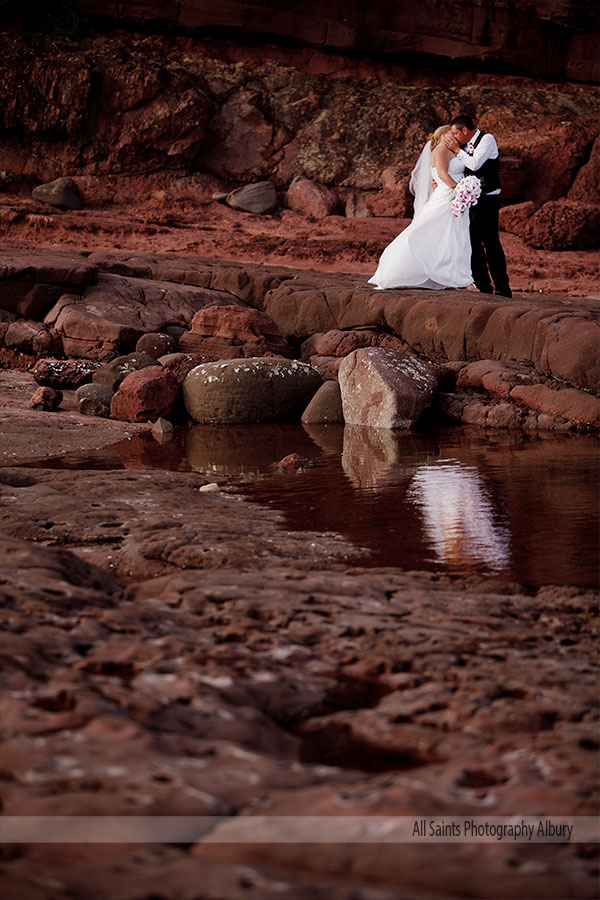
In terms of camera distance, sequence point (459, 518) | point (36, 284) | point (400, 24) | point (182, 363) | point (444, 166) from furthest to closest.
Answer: point (400, 24) → point (36, 284) → point (444, 166) → point (182, 363) → point (459, 518)

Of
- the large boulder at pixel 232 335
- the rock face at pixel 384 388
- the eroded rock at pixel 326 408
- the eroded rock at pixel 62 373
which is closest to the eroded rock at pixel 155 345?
the large boulder at pixel 232 335

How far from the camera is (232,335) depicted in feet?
34.2

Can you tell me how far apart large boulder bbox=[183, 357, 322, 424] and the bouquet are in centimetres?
305

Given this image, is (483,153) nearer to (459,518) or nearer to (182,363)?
(182,363)

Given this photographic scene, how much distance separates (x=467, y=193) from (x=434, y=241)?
722mm

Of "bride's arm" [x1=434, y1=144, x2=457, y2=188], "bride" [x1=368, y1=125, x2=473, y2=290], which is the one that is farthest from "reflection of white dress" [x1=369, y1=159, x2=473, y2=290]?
"bride's arm" [x1=434, y1=144, x2=457, y2=188]

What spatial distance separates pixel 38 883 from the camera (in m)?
1.52

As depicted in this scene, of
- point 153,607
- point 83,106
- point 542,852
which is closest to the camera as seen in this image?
point 542,852

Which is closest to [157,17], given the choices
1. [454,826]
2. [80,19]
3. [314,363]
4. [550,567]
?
[80,19]

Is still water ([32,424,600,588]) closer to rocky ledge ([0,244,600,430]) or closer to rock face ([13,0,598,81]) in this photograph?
rocky ledge ([0,244,600,430])

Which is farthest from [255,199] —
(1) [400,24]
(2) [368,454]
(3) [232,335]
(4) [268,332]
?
(2) [368,454]

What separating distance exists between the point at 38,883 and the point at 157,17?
2053cm

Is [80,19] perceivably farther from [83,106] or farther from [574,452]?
[574,452]

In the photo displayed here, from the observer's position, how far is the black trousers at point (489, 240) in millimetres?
10492
